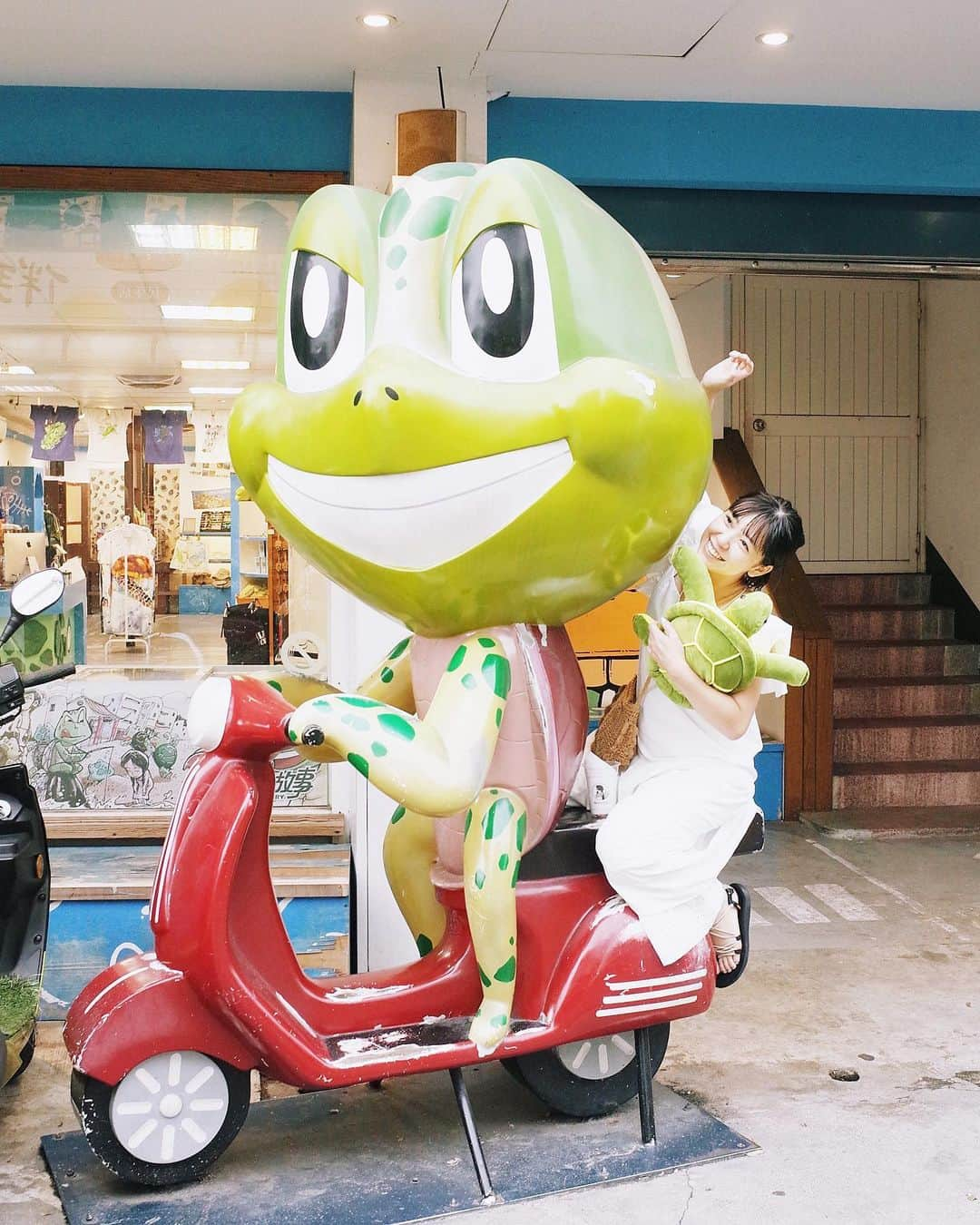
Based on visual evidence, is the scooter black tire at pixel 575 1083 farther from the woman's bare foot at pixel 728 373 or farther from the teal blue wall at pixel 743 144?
the teal blue wall at pixel 743 144

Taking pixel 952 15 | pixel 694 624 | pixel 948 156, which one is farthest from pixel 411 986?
pixel 948 156

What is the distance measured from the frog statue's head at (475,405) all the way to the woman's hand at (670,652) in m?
0.16

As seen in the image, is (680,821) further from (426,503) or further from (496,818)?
(426,503)

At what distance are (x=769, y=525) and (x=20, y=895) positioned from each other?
1.96 m

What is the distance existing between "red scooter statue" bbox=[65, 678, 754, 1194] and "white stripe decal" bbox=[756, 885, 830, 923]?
207 cm

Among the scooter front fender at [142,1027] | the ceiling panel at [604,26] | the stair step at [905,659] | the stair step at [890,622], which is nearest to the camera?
the scooter front fender at [142,1027]

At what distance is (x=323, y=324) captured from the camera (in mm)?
2607

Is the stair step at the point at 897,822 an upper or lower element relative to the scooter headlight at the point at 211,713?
lower

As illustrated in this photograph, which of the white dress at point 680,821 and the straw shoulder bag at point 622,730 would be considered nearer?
the white dress at point 680,821

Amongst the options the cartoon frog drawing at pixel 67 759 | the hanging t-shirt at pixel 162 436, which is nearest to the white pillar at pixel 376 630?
the hanging t-shirt at pixel 162 436

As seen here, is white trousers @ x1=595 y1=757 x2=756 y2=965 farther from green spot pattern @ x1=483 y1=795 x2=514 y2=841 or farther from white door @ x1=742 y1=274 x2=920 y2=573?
white door @ x1=742 y1=274 x2=920 y2=573

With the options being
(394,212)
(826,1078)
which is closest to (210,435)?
(394,212)

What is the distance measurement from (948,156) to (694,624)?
271 cm

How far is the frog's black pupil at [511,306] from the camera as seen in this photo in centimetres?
248
